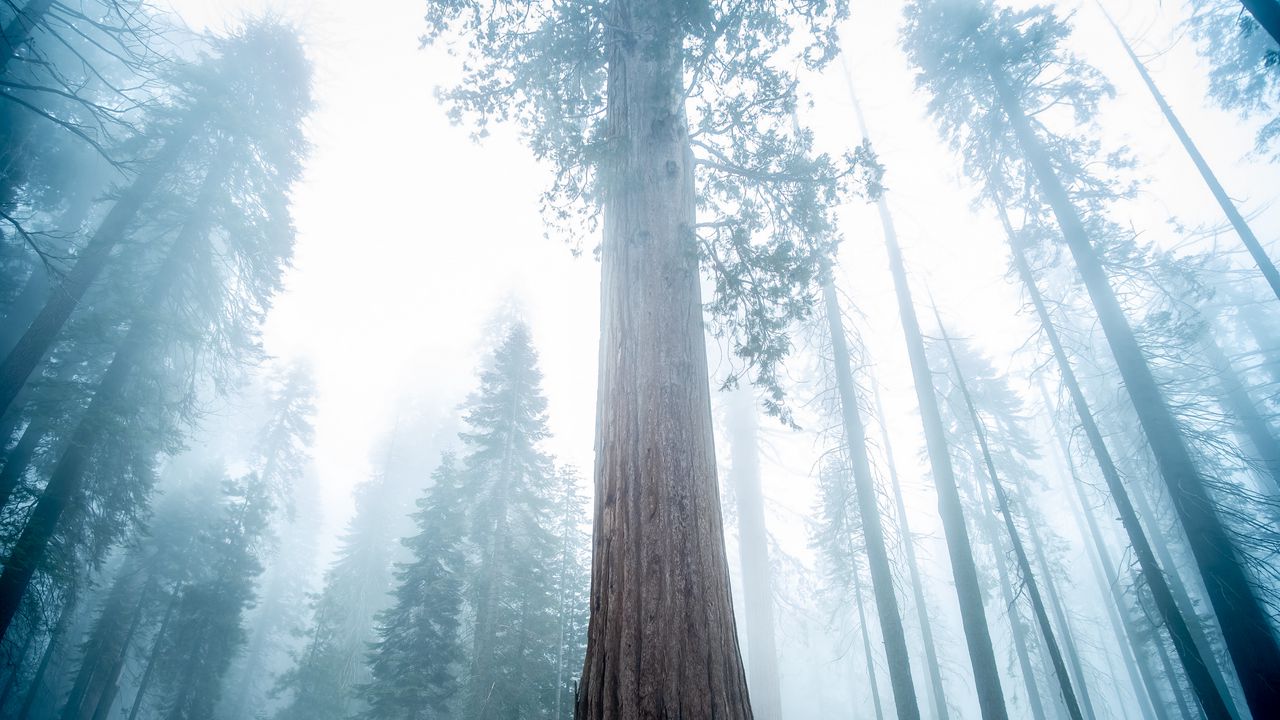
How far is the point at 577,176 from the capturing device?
5.92 metres

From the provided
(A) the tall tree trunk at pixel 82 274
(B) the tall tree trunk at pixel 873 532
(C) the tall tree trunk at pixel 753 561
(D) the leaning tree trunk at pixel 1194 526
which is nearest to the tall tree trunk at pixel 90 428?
(A) the tall tree trunk at pixel 82 274

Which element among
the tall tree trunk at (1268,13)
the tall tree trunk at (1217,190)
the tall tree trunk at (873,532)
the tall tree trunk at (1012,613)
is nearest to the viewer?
the tall tree trunk at (1268,13)

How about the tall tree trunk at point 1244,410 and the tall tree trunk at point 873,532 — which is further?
the tall tree trunk at point 1244,410

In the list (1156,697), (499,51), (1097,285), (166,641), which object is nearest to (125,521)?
(166,641)

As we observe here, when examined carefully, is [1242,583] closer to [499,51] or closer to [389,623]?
[499,51]

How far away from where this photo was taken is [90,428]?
1062 cm

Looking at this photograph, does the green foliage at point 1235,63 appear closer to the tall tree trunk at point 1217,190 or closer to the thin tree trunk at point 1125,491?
the tall tree trunk at point 1217,190

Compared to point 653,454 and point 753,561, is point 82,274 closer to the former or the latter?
point 653,454

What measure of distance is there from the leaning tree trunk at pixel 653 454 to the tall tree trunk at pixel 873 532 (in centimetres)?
412

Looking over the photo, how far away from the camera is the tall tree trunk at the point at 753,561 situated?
44.6 ft

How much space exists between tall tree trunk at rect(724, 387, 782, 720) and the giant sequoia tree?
1181 centimetres

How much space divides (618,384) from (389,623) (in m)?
16.8

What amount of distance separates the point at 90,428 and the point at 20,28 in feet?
27.4

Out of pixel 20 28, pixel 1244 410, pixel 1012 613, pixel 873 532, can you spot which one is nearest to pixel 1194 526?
pixel 873 532
